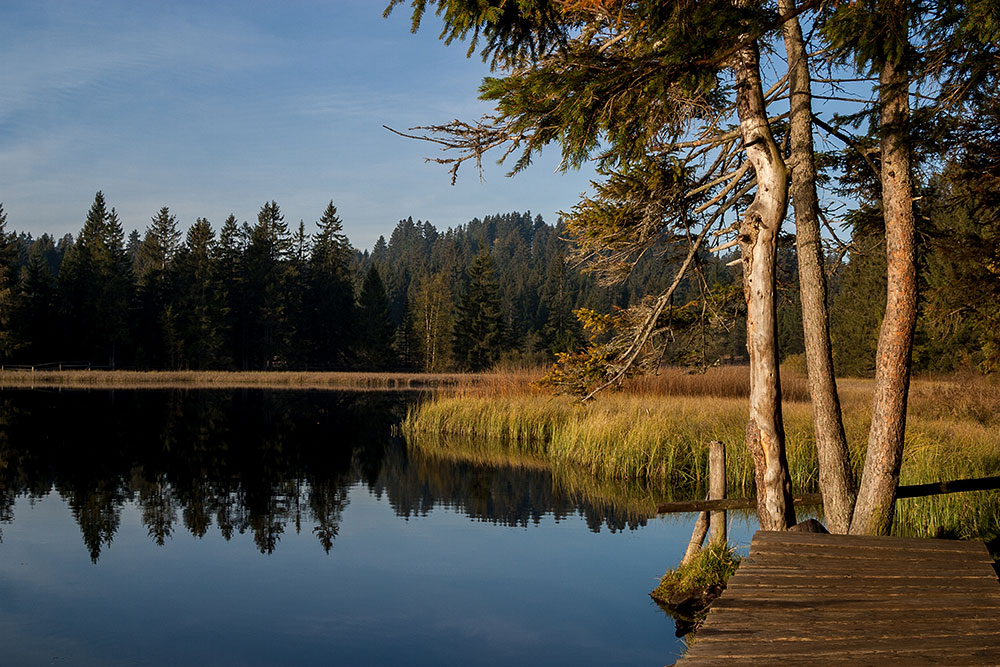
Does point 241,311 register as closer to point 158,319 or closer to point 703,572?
point 158,319

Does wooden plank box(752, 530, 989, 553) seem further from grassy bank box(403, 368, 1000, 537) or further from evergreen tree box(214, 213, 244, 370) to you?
evergreen tree box(214, 213, 244, 370)

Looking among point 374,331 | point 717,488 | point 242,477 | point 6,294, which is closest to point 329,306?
point 374,331

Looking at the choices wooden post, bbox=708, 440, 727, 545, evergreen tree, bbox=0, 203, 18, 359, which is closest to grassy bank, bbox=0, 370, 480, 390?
evergreen tree, bbox=0, 203, 18, 359

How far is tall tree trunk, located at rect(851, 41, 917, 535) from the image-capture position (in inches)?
295

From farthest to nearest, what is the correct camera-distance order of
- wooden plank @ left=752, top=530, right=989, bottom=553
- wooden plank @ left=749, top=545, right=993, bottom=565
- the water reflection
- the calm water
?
the water reflection < the calm water < wooden plank @ left=752, top=530, right=989, bottom=553 < wooden plank @ left=749, top=545, right=993, bottom=565

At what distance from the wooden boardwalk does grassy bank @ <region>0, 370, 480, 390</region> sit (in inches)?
1713

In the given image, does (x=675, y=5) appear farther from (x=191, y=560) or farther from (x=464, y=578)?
(x=191, y=560)

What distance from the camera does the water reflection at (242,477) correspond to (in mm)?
13484

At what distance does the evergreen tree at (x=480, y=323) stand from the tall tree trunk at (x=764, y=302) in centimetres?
6262

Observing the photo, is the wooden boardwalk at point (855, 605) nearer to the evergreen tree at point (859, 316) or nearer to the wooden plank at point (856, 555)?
the wooden plank at point (856, 555)

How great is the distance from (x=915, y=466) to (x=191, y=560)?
1044 centimetres

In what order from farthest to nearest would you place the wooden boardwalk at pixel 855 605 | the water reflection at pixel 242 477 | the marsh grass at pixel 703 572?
1. the water reflection at pixel 242 477
2. the marsh grass at pixel 703 572
3. the wooden boardwalk at pixel 855 605

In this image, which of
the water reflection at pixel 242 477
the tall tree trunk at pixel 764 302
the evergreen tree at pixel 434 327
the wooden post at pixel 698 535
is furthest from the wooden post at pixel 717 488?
the evergreen tree at pixel 434 327

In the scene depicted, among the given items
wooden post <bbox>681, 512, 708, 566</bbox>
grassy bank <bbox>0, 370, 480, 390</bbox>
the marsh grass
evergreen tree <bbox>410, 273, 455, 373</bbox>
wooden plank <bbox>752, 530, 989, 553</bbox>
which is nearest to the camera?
wooden plank <bbox>752, 530, 989, 553</bbox>
